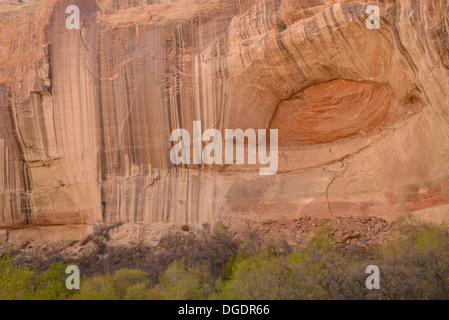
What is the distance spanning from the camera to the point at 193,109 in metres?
13.5

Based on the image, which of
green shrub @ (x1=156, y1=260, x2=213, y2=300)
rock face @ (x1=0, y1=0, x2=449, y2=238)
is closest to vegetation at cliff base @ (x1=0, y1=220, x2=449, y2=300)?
green shrub @ (x1=156, y1=260, x2=213, y2=300)

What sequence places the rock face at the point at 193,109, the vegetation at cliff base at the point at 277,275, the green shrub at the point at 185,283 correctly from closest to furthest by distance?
the vegetation at cliff base at the point at 277,275
the green shrub at the point at 185,283
the rock face at the point at 193,109

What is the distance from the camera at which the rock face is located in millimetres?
11711

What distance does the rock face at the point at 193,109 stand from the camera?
11.7 m

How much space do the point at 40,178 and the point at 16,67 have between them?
4.62 meters

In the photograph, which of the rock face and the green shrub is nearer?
the green shrub

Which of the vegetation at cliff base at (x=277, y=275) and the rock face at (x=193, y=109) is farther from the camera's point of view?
the rock face at (x=193, y=109)

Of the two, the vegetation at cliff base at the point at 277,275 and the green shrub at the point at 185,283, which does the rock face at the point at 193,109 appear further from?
the green shrub at the point at 185,283

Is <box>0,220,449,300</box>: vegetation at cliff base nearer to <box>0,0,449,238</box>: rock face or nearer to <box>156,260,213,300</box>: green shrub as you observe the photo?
<box>156,260,213,300</box>: green shrub

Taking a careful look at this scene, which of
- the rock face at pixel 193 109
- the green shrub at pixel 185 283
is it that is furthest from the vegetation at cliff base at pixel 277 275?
the rock face at pixel 193 109

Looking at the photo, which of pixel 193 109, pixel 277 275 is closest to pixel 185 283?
pixel 277 275

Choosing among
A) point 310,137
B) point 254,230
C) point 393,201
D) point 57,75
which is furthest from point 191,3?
point 393,201

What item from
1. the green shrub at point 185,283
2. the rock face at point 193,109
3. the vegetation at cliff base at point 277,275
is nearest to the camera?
the vegetation at cliff base at point 277,275
